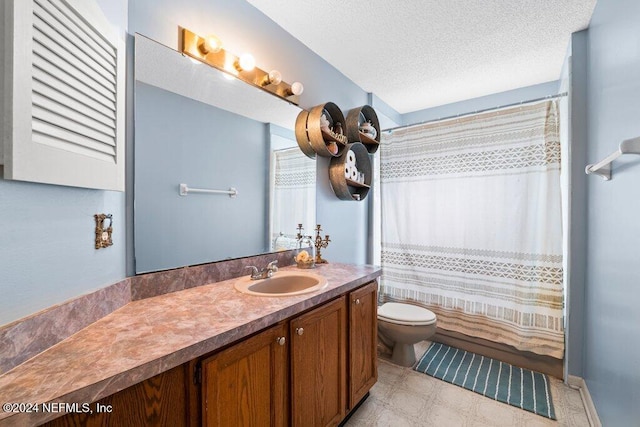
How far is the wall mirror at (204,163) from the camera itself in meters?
1.19

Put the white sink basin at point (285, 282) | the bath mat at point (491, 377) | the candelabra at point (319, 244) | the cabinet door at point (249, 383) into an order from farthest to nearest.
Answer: the candelabra at point (319, 244)
the bath mat at point (491, 377)
the white sink basin at point (285, 282)
the cabinet door at point (249, 383)

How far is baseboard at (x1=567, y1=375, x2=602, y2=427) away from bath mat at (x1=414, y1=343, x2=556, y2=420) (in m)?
0.16

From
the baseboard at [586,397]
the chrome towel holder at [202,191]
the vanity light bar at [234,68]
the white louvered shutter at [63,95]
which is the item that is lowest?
the baseboard at [586,397]

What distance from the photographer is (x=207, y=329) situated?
2.77ft

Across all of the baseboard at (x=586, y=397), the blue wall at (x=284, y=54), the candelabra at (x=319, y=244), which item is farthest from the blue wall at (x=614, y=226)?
the blue wall at (x=284, y=54)

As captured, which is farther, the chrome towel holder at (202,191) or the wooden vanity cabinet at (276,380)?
the chrome towel holder at (202,191)

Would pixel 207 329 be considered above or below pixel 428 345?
above

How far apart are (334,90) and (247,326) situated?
2073 millimetres

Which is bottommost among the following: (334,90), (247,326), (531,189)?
(247,326)

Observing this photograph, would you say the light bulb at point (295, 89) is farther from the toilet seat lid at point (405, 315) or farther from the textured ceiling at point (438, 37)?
the toilet seat lid at point (405, 315)

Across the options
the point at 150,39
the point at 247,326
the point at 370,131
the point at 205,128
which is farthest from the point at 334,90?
the point at 247,326

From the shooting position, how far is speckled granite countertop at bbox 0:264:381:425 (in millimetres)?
562

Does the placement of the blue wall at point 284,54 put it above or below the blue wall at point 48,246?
above

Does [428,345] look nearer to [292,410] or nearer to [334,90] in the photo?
[292,410]
